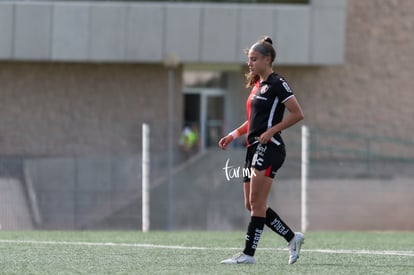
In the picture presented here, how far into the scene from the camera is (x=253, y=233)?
942 centimetres

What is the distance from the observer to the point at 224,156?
2689cm

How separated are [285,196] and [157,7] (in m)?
10.0

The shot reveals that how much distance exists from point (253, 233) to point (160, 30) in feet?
77.7

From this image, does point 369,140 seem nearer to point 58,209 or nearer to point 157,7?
point 157,7

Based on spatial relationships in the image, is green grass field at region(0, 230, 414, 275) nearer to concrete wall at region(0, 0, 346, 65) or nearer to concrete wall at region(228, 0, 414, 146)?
concrete wall at region(0, 0, 346, 65)

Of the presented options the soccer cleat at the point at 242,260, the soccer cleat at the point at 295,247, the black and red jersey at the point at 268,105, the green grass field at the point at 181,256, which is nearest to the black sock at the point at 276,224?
the soccer cleat at the point at 295,247

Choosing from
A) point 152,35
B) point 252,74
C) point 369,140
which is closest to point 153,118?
point 152,35

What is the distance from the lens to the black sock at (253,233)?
9375 millimetres

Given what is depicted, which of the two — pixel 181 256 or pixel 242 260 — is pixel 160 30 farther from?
pixel 242 260

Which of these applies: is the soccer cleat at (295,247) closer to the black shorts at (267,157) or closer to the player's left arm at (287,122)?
the black shorts at (267,157)

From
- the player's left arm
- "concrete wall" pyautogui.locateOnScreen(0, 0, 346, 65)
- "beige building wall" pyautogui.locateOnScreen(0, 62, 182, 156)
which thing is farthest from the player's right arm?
"concrete wall" pyautogui.locateOnScreen(0, 0, 346, 65)

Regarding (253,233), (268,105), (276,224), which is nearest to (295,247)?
(276,224)

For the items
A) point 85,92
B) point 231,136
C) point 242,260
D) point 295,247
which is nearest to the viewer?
point 242,260

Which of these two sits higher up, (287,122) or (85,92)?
(287,122)
